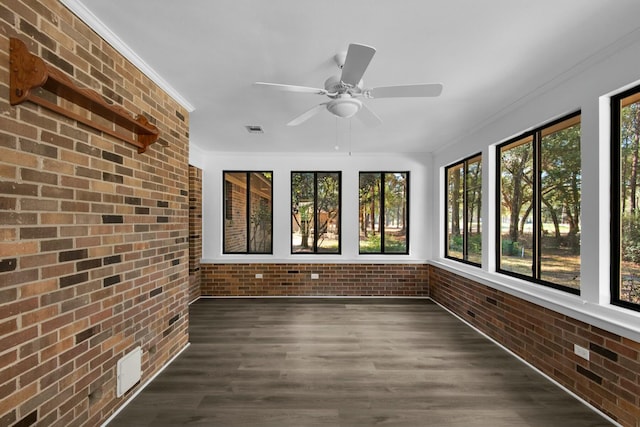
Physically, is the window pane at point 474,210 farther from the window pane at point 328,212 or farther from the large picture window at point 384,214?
the window pane at point 328,212

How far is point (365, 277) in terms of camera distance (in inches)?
203

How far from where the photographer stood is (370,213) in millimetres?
5391

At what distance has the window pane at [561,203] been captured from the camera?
2.55 m

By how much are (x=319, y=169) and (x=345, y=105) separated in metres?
3.20

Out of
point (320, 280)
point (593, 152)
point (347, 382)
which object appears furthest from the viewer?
point (320, 280)

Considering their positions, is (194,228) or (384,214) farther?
(384,214)

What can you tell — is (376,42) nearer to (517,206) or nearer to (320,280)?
(517,206)

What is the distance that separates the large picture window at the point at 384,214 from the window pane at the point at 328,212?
0.47 metres

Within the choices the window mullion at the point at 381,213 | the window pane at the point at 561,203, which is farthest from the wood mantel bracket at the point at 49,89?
the window mullion at the point at 381,213

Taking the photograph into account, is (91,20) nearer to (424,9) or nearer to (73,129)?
(73,129)

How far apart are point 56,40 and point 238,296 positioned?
4.33 m

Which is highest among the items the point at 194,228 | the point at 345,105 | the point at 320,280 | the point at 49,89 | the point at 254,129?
the point at 254,129

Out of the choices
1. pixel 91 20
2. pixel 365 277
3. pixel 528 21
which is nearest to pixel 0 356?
pixel 91 20

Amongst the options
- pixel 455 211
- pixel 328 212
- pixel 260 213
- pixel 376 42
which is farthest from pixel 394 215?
pixel 376 42
